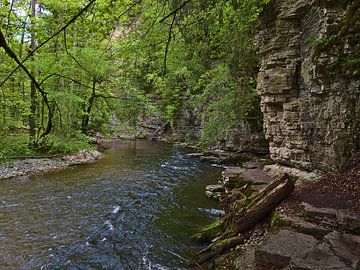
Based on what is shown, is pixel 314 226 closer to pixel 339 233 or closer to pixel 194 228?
pixel 339 233

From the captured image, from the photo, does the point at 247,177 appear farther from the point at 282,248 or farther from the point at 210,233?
the point at 282,248

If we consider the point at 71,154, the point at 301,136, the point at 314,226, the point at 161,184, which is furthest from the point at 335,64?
the point at 71,154

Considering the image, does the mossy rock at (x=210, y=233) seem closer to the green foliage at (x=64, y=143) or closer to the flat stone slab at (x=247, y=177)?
the flat stone slab at (x=247, y=177)

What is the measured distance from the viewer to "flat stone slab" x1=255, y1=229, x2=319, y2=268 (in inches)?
176

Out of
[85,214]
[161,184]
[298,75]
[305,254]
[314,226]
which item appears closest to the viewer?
[305,254]

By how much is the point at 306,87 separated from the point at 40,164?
1360 centimetres

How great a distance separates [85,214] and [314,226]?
6725 millimetres

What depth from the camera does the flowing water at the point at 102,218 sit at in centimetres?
639

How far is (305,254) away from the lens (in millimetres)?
4453

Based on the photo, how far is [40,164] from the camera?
604 inches

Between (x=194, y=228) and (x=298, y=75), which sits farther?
(x=298, y=75)

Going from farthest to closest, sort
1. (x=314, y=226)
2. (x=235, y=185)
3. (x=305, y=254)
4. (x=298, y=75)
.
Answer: (x=235, y=185), (x=298, y=75), (x=314, y=226), (x=305, y=254)

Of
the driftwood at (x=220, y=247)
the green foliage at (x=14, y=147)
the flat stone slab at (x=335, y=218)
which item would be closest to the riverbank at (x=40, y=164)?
the green foliage at (x=14, y=147)

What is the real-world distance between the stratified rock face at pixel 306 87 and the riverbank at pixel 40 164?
11431 millimetres
